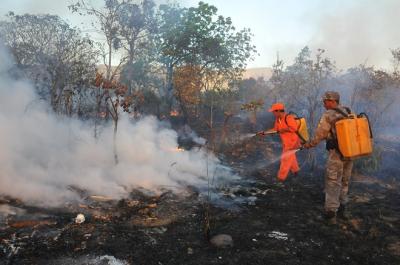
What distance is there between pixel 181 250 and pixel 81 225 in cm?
139

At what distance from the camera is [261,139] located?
13531mm

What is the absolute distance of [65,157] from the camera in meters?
7.11

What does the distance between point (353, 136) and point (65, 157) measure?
16.6 ft

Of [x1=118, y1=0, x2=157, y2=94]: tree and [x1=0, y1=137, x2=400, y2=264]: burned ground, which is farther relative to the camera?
[x1=118, y1=0, x2=157, y2=94]: tree

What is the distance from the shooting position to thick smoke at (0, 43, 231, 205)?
19.5 feet

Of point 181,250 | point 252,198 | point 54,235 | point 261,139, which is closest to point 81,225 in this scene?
point 54,235

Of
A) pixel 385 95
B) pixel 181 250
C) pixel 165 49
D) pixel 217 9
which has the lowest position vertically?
pixel 181 250

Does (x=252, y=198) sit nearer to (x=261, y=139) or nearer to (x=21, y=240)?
(x=21, y=240)

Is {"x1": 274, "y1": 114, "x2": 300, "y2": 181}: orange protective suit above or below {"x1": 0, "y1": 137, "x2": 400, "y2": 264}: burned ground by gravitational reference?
above

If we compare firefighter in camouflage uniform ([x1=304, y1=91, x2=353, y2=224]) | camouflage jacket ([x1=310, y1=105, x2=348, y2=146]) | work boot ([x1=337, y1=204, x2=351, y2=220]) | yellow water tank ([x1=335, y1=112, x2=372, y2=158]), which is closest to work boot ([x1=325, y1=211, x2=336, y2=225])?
firefighter in camouflage uniform ([x1=304, y1=91, x2=353, y2=224])

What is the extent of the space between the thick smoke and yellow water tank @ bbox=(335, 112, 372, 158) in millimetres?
2557

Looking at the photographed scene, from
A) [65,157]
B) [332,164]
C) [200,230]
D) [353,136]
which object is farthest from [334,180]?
[65,157]

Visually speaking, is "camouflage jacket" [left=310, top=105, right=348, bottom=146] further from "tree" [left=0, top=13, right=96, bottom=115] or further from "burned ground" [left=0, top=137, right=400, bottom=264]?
"tree" [left=0, top=13, right=96, bottom=115]

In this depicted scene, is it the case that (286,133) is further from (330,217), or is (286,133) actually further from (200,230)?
(200,230)
